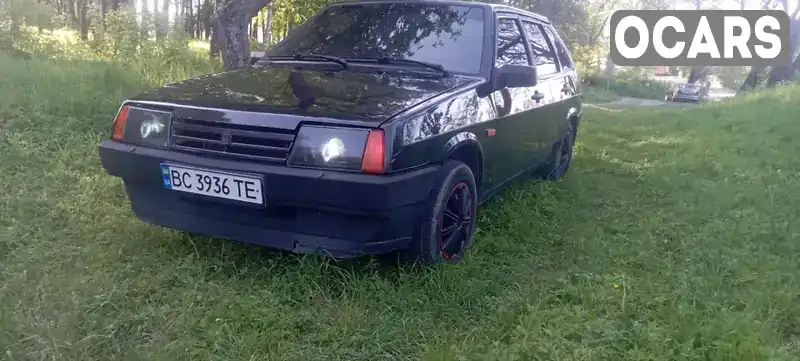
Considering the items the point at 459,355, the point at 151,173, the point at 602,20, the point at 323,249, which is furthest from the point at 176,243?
the point at 602,20

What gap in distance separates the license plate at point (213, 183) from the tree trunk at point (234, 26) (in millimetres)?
4326

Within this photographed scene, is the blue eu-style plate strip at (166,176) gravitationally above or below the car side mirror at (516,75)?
below

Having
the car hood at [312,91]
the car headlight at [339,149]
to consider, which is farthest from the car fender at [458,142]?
the car headlight at [339,149]

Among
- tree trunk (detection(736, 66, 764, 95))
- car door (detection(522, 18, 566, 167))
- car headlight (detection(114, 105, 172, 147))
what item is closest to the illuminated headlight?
car headlight (detection(114, 105, 172, 147))

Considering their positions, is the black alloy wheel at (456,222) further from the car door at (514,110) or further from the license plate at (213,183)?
the license plate at (213,183)

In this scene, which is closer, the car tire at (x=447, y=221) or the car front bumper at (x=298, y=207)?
the car front bumper at (x=298, y=207)

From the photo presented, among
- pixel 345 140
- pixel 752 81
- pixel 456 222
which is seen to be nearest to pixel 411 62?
pixel 456 222

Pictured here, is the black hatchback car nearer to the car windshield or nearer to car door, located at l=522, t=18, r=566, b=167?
the car windshield

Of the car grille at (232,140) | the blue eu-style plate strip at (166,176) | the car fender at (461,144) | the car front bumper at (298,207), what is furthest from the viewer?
the car fender at (461,144)

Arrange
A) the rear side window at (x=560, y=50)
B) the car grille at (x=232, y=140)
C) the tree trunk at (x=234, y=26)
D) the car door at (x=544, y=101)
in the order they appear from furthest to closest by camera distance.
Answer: the tree trunk at (x=234, y=26) → the rear side window at (x=560, y=50) → the car door at (x=544, y=101) → the car grille at (x=232, y=140)

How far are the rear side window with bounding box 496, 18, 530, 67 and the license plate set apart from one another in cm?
180

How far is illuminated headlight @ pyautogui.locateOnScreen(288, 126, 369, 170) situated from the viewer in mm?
2701

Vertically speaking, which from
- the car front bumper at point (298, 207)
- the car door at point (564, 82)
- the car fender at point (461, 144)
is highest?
the car door at point (564, 82)

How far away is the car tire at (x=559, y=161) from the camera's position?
548 cm
